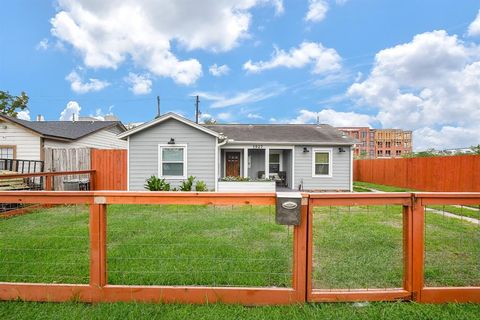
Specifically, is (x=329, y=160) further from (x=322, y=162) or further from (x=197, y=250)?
(x=197, y=250)

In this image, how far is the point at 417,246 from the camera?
2539 mm

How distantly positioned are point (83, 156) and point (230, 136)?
23.6 feet

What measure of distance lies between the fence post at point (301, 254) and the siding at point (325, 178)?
11632 millimetres

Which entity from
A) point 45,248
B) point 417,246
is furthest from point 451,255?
point 45,248

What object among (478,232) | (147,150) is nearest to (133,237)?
(478,232)

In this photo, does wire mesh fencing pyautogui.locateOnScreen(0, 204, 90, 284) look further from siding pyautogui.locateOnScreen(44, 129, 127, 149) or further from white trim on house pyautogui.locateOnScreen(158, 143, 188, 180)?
siding pyautogui.locateOnScreen(44, 129, 127, 149)

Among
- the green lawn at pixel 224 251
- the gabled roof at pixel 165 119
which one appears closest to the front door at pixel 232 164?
the gabled roof at pixel 165 119

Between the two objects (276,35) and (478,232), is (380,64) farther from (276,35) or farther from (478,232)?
(478,232)

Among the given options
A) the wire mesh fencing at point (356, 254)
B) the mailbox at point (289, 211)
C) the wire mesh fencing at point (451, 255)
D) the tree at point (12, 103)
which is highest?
the tree at point (12, 103)

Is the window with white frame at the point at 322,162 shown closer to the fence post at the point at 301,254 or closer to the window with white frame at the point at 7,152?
the fence post at the point at 301,254

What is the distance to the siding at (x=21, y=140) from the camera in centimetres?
1253

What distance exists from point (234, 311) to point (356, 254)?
7.53 feet

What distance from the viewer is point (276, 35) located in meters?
16.0

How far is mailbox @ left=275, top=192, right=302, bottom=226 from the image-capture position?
2436mm
